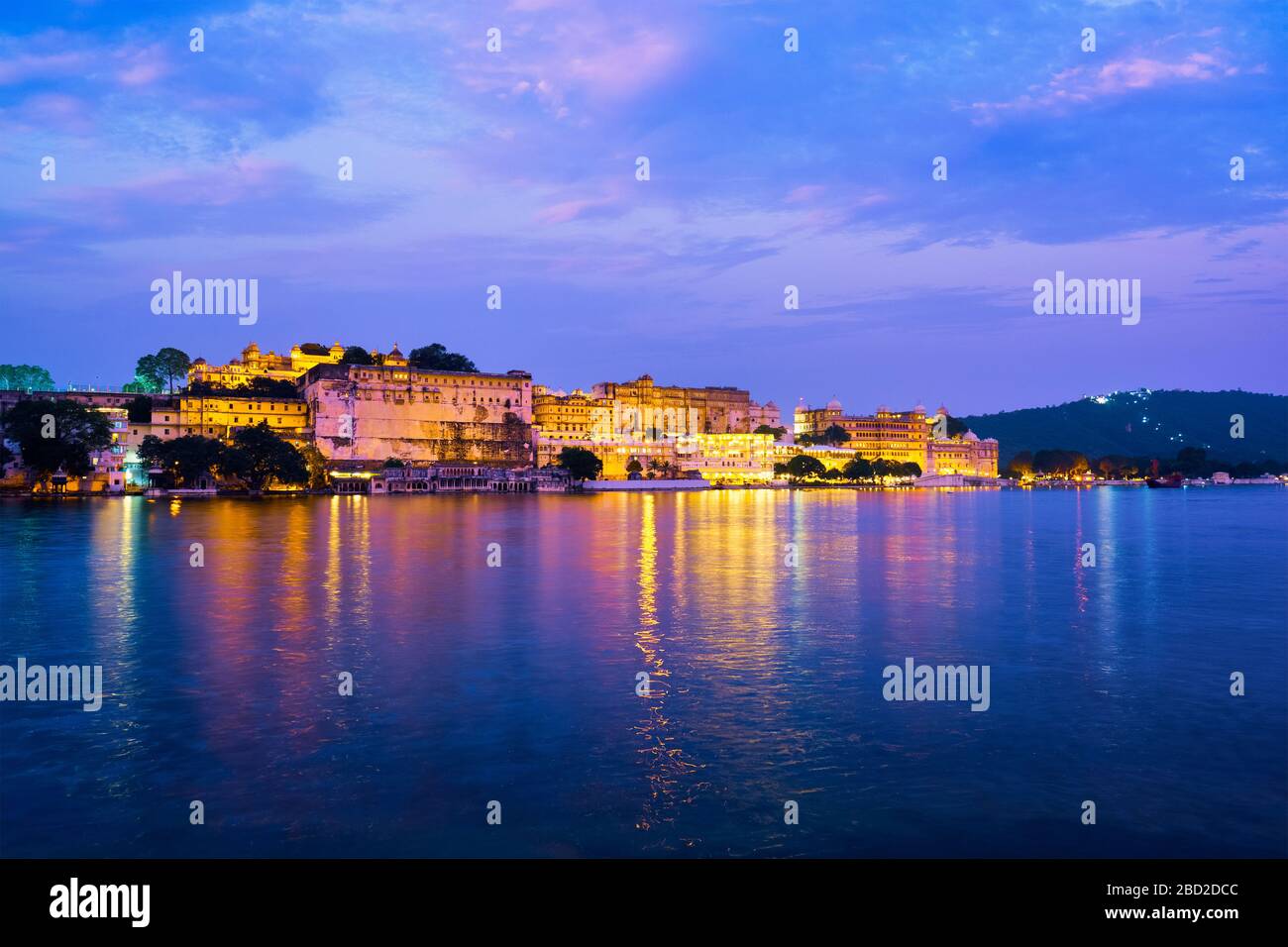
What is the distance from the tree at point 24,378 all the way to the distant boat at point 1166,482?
512 feet

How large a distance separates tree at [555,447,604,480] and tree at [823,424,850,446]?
2089 inches

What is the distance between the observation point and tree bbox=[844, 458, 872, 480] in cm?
14150

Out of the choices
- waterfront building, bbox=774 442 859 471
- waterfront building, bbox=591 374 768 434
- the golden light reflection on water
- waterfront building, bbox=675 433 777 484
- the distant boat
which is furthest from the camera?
waterfront building, bbox=591 374 768 434

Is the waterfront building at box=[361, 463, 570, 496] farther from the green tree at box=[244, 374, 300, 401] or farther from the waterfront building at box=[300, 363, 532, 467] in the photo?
the green tree at box=[244, 374, 300, 401]

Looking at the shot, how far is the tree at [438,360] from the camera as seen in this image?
125125mm

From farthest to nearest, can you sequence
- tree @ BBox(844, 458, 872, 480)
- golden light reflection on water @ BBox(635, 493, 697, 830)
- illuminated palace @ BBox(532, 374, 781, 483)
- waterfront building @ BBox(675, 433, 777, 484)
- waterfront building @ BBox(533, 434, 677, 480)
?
1. waterfront building @ BBox(675, 433, 777, 484)
2. tree @ BBox(844, 458, 872, 480)
3. illuminated palace @ BBox(532, 374, 781, 483)
4. waterfront building @ BBox(533, 434, 677, 480)
5. golden light reflection on water @ BBox(635, 493, 697, 830)

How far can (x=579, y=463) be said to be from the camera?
117 meters

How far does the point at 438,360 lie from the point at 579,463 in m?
25.8

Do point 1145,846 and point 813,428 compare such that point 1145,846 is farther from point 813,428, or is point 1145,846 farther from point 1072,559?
point 813,428

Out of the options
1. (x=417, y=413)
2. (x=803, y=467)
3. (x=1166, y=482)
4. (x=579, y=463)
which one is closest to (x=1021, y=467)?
(x=1166, y=482)

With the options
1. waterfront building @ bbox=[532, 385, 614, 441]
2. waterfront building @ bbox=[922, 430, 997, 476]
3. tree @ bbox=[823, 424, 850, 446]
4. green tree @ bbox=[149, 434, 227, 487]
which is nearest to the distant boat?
waterfront building @ bbox=[922, 430, 997, 476]
